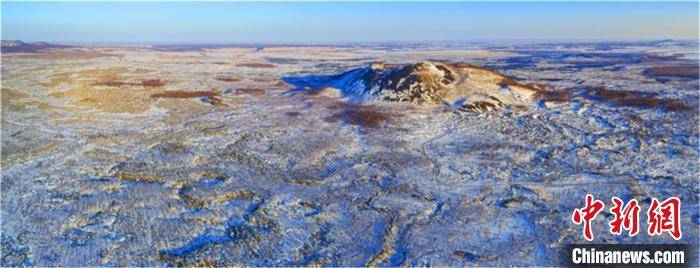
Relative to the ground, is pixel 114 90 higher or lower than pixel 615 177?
higher

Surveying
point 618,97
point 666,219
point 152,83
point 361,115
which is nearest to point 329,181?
point 666,219

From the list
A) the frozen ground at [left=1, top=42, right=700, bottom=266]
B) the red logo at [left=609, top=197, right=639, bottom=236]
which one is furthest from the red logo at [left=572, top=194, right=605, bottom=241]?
the red logo at [left=609, top=197, right=639, bottom=236]

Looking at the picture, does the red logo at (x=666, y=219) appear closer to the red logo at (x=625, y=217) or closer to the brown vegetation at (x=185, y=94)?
the red logo at (x=625, y=217)

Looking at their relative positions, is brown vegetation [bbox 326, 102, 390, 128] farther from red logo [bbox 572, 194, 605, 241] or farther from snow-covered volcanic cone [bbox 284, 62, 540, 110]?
red logo [bbox 572, 194, 605, 241]

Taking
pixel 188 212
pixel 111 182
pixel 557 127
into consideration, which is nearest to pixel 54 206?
pixel 111 182

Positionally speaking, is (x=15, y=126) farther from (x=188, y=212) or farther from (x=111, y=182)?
(x=188, y=212)

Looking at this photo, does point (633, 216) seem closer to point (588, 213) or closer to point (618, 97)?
point (588, 213)
